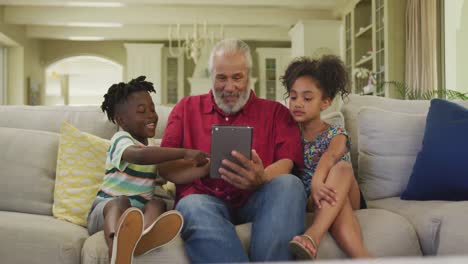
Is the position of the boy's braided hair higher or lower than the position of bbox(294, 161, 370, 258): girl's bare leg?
higher

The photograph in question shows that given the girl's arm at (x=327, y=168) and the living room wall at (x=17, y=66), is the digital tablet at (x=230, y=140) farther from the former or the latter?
the living room wall at (x=17, y=66)

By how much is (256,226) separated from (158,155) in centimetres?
41

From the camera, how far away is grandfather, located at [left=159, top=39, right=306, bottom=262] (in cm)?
143

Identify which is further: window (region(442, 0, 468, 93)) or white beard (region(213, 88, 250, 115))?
window (region(442, 0, 468, 93))

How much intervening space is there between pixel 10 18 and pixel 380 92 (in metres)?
5.62

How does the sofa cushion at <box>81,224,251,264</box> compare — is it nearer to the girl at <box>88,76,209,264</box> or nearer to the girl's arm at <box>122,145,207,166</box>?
the girl at <box>88,76,209,264</box>

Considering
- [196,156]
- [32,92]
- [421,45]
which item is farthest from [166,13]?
[196,156]

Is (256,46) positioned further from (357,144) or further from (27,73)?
(357,144)

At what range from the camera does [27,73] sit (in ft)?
30.0

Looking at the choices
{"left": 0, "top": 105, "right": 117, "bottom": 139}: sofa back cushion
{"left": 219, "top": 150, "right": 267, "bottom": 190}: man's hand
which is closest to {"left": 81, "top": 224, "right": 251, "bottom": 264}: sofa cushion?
{"left": 219, "top": 150, "right": 267, "bottom": 190}: man's hand

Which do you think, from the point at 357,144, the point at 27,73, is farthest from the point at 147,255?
the point at 27,73

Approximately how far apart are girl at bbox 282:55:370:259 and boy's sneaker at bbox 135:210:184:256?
33cm

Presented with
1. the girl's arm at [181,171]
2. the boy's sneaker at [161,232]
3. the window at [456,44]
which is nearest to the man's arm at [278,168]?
the girl's arm at [181,171]

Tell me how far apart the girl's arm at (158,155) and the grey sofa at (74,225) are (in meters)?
0.27
